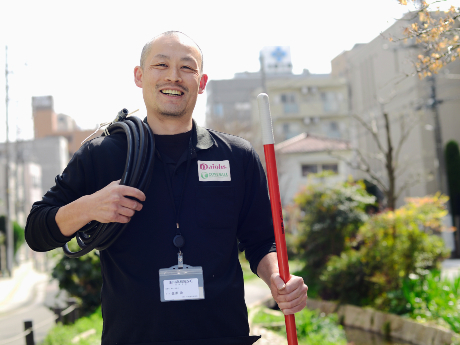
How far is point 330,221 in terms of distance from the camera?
12.2 m

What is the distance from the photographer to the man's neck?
2.44 metres

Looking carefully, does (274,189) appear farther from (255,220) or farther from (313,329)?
(313,329)

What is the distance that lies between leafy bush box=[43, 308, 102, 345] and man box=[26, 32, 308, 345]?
171 inches

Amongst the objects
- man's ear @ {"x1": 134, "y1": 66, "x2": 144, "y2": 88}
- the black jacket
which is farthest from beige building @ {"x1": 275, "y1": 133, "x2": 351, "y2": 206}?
the black jacket

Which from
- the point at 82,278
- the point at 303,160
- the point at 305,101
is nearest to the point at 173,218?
the point at 82,278

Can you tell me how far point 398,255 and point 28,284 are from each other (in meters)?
20.8

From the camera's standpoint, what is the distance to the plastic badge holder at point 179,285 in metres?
2.11

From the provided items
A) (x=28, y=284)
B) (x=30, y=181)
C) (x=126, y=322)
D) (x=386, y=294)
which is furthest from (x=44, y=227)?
(x=30, y=181)

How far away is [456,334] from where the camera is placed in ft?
20.2

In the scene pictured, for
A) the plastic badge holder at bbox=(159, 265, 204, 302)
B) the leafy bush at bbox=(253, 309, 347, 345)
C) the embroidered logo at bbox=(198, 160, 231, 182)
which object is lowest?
the leafy bush at bbox=(253, 309, 347, 345)

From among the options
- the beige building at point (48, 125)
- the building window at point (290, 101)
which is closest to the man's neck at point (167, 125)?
the building window at point (290, 101)

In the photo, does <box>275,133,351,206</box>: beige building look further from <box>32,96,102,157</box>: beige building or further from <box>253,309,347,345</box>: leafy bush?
<box>32,96,102,157</box>: beige building

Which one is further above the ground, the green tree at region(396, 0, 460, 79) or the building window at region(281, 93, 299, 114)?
the building window at region(281, 93, 299, 114)

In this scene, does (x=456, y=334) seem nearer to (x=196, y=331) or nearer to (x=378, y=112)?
(x=196, y=331)
